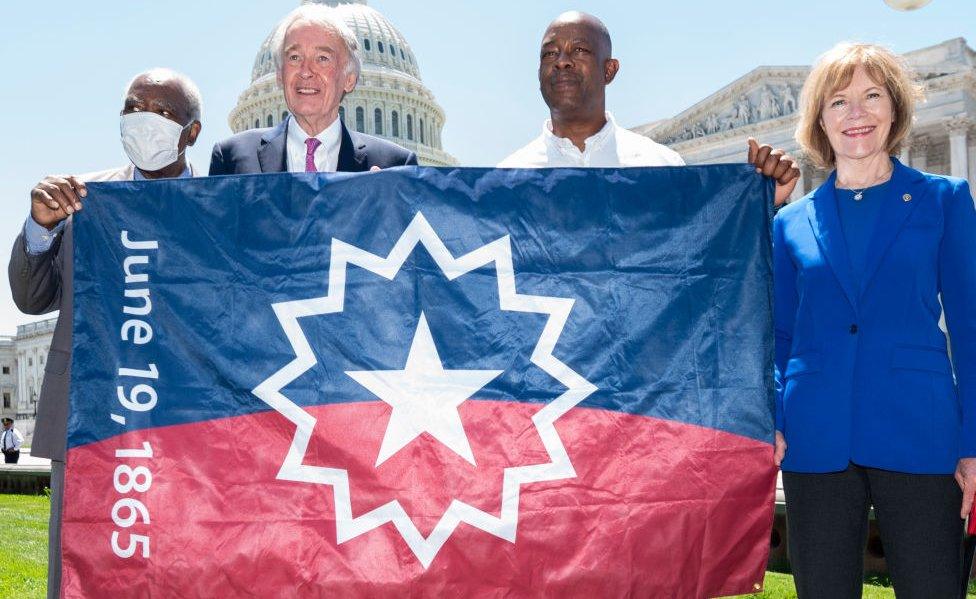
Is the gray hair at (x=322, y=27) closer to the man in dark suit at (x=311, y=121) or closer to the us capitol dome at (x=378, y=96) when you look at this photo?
the man in dark suit at (x=311, y=121)

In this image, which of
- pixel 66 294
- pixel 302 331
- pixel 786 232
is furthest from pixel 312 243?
pixel 786 232

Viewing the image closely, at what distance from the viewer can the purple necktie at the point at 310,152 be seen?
3.50 metres

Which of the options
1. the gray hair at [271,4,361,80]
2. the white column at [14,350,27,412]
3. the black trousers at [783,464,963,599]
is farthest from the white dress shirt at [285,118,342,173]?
the white column at [14,350,27,412]

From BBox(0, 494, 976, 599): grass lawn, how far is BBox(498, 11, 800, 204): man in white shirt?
3369 mm

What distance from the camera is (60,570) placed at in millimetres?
3090

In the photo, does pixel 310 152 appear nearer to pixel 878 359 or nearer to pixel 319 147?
Result: pixel 319 147

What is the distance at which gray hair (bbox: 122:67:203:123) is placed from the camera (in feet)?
11.0

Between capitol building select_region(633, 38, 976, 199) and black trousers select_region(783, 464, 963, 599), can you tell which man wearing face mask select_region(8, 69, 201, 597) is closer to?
Answer: black trousers select_region(783, 464, 963, 599)

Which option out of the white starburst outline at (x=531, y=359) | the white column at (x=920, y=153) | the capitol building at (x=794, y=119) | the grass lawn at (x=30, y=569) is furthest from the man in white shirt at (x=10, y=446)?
the white column at (x=920, y=153)

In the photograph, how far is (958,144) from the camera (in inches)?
1515

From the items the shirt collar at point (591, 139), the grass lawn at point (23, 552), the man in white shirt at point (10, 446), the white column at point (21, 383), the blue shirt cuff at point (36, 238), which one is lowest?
the white column at point (21, 383)

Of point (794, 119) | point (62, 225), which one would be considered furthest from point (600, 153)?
point (794, 119)

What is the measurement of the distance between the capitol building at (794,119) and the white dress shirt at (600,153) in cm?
3329

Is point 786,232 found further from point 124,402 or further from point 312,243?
point 124,402
